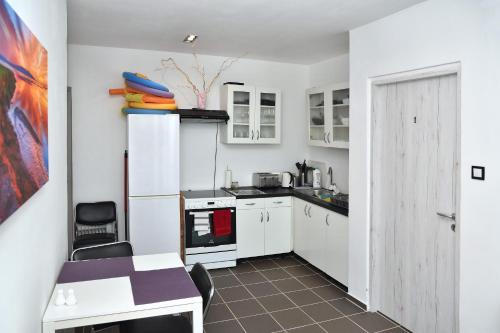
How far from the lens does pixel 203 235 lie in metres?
4.80

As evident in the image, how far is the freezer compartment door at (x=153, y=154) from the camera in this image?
4.40 meters

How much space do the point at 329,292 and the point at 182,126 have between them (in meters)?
2.75

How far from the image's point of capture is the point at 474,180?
2.72 m

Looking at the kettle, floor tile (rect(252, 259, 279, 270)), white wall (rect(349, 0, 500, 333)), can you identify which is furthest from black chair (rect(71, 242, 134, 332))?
the kettle

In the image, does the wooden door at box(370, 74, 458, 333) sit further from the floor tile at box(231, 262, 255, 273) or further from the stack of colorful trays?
the stack of colorful trays

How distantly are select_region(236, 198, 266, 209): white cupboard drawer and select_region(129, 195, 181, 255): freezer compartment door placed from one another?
2.61ft

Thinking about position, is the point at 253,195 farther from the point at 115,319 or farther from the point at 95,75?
the point at 115,319

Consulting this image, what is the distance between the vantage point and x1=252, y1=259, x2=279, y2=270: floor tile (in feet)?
16.4

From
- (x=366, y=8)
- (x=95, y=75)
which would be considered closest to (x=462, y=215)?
(x=366, y=8)

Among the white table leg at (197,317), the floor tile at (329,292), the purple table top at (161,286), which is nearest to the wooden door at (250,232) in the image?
the floor tile at (329,292)

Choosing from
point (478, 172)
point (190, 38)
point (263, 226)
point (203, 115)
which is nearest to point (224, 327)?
point (263, 226)

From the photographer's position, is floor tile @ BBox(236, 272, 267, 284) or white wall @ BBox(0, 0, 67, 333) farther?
floor tile @ BBox(236, 272, 267, 284)

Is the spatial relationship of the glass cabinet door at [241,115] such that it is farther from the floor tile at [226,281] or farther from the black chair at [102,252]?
the black chair at [102,252]

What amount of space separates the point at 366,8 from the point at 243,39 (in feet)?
5.04
